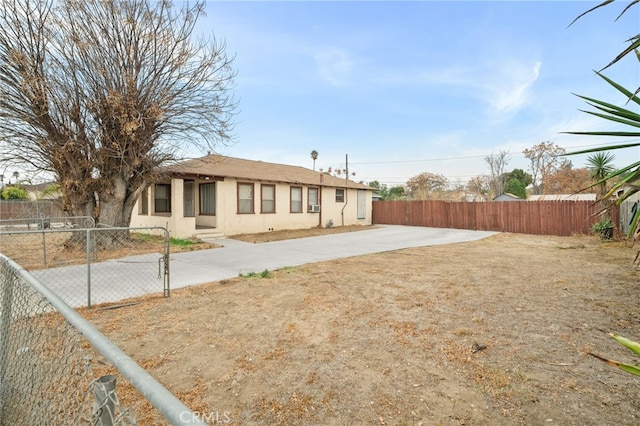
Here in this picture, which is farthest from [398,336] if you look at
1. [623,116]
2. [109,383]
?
[109,383]

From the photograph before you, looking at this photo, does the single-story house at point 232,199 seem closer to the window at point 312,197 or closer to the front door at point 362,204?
the window at point 312,197

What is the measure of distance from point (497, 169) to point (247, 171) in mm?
36013

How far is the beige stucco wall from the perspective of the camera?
511 inches

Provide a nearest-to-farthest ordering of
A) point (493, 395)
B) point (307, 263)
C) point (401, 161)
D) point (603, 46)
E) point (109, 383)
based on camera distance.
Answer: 1. point (109, 383)
2. point (493, 395)
3. point (603, 46)
4. point (307, 263)
5. point (401, 161)

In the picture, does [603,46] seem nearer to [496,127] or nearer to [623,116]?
[623,116]

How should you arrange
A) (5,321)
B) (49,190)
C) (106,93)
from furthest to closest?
1. (49,190)
2. (106,93)
3. (5,321)

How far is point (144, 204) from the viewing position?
1575 centimetres

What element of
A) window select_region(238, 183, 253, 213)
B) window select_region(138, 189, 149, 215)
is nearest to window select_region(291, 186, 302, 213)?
window select_region(238, 183, 253, 213)

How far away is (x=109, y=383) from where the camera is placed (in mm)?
933

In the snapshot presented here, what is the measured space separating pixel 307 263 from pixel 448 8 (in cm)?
960

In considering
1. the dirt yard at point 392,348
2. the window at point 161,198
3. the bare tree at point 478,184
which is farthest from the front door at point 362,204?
the bare tree at point 478,184

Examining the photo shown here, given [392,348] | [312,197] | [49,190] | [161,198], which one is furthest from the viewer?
[312,197]

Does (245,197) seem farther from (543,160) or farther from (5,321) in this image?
(543,160)

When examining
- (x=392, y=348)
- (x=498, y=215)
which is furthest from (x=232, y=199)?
(x=498, y=215)
